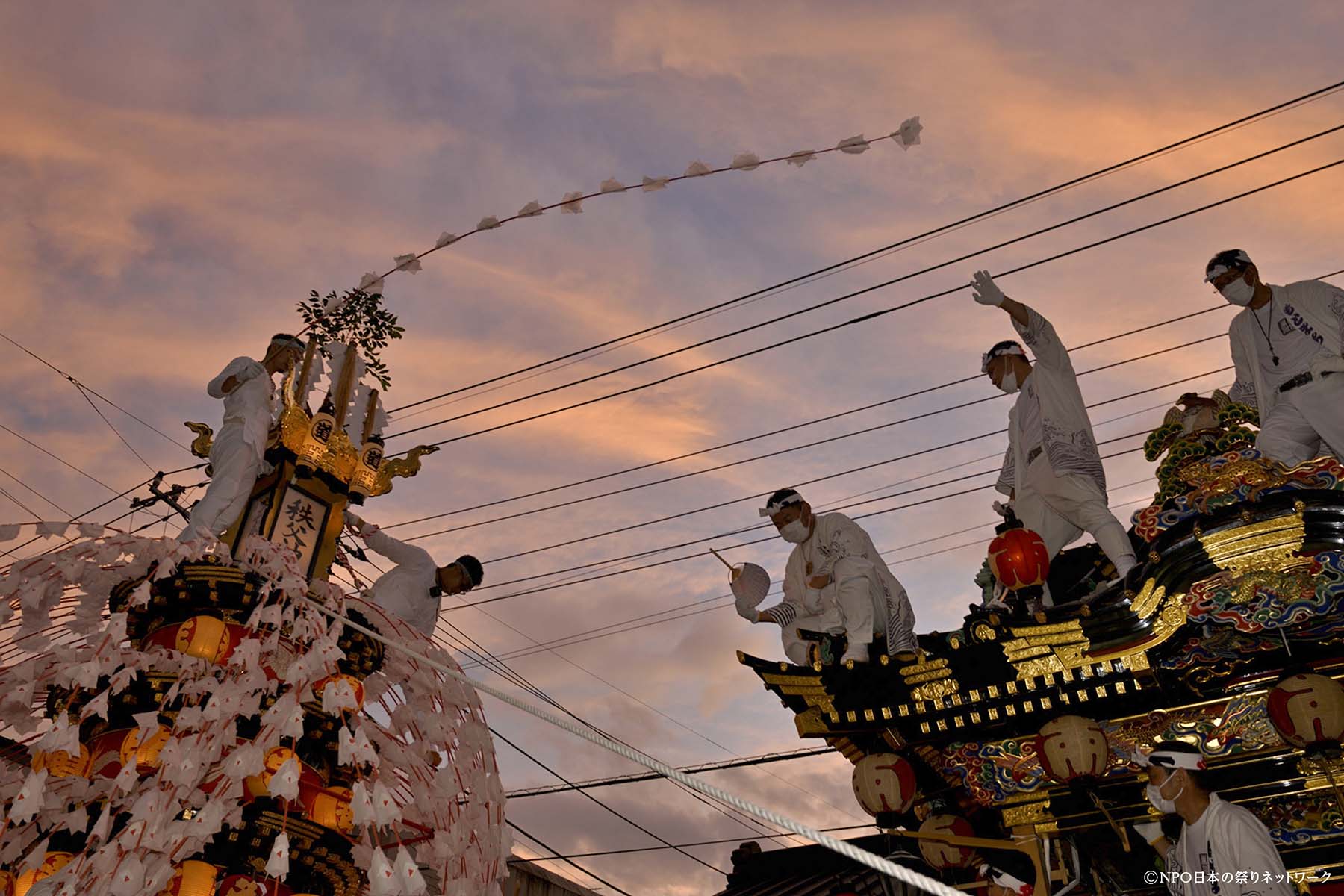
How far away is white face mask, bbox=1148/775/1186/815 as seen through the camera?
5859 millimetres

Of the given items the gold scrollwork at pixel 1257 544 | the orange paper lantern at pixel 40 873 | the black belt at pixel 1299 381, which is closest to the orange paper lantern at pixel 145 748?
the orange paper lantern at pixel 40 873

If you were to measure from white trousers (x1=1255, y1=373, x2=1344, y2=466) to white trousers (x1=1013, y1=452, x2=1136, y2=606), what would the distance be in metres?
1.03

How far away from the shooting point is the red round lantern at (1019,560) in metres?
7.05

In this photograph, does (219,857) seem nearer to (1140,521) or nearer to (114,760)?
(114,760)

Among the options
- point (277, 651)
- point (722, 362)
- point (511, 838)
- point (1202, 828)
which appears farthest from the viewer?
point (722, 362)

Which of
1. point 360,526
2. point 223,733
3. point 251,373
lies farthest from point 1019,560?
point 251,373

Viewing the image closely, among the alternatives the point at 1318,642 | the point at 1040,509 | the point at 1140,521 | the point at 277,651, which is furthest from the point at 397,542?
the point at 1318,642

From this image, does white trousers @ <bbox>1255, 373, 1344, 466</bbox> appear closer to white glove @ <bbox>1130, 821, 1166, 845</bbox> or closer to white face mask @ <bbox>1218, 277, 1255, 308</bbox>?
white face mask @ <bbox>1218, 277, 1255, 308</bbox>

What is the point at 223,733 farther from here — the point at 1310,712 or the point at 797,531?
the point at 1310,712

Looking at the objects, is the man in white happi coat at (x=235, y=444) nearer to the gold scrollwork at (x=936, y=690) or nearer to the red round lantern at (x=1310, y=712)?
the gold scrollwork at (x=936, y=690)

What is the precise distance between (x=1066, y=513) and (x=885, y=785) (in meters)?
2.24

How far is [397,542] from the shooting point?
33.9ft

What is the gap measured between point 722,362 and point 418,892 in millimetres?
6860

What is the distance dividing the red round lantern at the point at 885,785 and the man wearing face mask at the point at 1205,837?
1.64 metres
